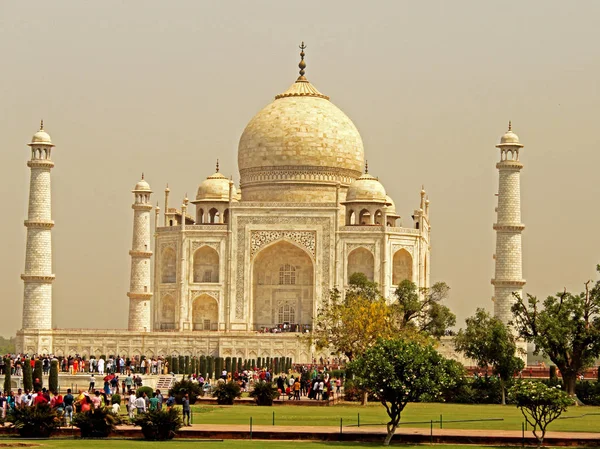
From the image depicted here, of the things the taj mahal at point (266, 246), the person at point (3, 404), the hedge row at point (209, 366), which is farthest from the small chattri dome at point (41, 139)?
the person at point (3, 404)

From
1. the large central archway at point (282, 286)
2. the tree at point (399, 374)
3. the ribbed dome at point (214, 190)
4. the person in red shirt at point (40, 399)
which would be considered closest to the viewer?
the tree at point (399, 374)

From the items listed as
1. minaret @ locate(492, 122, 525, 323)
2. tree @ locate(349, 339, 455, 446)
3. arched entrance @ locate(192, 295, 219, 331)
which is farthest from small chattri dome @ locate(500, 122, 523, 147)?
tree @ locate(349, 339, 455, 446)

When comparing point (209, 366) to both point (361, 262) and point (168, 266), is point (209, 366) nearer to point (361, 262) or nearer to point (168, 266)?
point (361, 262)

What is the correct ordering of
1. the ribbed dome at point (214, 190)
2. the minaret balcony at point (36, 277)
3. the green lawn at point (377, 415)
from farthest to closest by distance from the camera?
the ribbed dome at point (214, 190) → the minaret balcony at point (36, 277) → the green lawn at point (377, 415)

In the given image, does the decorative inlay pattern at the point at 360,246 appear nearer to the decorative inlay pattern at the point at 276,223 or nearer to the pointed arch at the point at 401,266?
the decorative inlay pattern at the point at 276,223

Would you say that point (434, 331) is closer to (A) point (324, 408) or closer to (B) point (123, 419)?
(A) point (324, 408)

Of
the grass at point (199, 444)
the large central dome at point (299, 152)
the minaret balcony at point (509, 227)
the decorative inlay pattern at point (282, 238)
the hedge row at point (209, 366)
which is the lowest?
the grass at point (199, 444)

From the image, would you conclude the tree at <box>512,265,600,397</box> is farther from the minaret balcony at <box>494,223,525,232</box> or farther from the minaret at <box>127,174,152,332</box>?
the minaret at <box>127,174,152,332</box>
